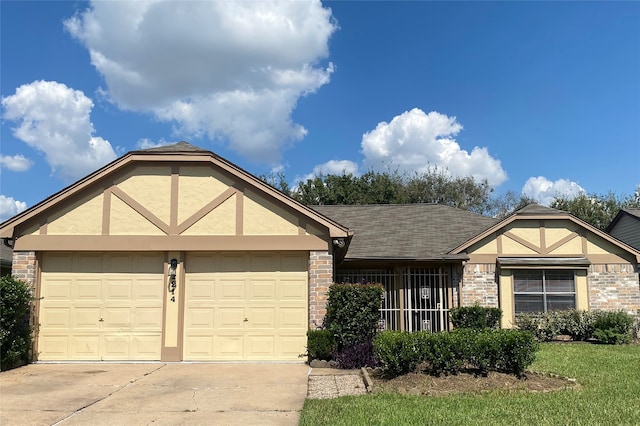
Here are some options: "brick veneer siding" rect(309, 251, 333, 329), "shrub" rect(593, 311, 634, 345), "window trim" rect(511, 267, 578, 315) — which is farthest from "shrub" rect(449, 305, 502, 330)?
"brick veneer siding" rect(309, 251, 333, 329)

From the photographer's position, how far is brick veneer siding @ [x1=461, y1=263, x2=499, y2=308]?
1596cm

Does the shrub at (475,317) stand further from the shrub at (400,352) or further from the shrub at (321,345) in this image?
the shrub at (400,352)

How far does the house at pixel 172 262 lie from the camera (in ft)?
38.6

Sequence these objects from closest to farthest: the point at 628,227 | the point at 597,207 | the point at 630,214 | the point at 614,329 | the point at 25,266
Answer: the point at 25,266
the point at 614,329
the point at 630,214
the point at 628,227
the point at 597,207

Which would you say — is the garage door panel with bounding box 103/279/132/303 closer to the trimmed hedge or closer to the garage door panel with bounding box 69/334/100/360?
the garage door panel with bounding box 69/334/100/360

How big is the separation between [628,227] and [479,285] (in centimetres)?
1221

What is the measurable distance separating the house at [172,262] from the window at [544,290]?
7.27m

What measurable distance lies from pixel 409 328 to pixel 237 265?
22.1 feet

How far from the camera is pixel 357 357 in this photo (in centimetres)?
1055

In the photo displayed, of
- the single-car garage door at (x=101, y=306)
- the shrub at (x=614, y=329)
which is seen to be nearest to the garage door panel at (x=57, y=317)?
the single-car garage door at (x=101, y=306)

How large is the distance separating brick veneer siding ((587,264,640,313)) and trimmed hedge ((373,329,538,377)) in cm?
910

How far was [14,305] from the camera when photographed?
1084 cm

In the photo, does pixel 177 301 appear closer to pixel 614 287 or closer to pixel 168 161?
pixel 168 161

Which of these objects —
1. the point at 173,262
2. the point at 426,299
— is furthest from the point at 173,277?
the point at 426,299
